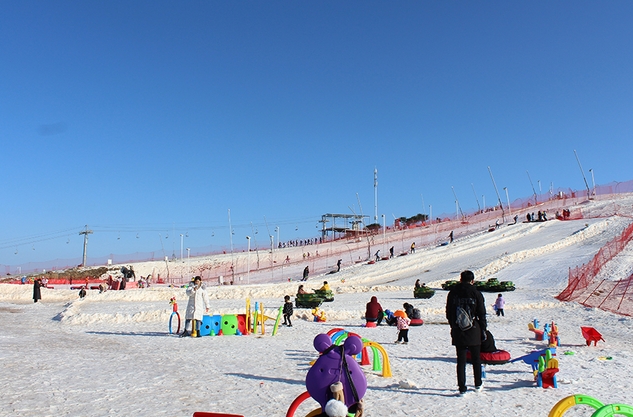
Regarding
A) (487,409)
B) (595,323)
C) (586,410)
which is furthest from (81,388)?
(595,323)

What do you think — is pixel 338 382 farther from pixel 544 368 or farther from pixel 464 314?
pixel 544 368

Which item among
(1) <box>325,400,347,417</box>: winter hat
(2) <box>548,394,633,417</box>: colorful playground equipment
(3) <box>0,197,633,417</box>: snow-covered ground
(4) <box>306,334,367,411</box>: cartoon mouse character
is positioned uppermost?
(4) <box>306,334,367,411</box>: cartoon mouse character

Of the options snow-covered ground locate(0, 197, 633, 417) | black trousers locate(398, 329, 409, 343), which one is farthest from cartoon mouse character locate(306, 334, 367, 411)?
black trousers locate(398, 329, 409, 343)

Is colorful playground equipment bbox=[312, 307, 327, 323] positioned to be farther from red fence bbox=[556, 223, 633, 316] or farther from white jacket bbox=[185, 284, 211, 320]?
red fence bbox=[556, 223, 633, 316]

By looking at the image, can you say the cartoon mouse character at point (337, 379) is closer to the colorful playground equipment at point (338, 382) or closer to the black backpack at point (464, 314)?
the colorful playground equipment at point (338, 382)

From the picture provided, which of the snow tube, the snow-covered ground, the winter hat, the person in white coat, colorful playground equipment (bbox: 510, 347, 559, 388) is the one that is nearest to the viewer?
the winter hat

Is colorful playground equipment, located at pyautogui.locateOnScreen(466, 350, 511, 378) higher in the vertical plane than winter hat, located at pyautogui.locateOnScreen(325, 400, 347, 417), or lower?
lower

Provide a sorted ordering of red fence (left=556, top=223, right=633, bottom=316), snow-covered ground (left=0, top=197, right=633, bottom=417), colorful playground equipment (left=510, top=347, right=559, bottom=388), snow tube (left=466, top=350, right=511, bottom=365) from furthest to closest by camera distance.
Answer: red fence (left=556, top=223, right=633, bottom=316) < snow tube (left=466, top=350, right=511, bottom=365) < colorful playground equipment (left=510, top=347, right=559, bottom=388) < snow-covered ground (left=0, top=197, right=633, bottom=417)

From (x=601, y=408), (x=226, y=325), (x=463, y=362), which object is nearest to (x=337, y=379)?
(x=601, y=408)

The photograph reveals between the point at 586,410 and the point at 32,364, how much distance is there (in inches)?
384

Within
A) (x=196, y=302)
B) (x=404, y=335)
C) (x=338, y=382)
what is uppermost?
(x=196, y=302)

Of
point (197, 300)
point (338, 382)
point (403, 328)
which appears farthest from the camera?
point (197, 300)

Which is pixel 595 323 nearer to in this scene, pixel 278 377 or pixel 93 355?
pixel 278 377

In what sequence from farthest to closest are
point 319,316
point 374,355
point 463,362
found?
point 319,316
point 374,355
point 463,362
